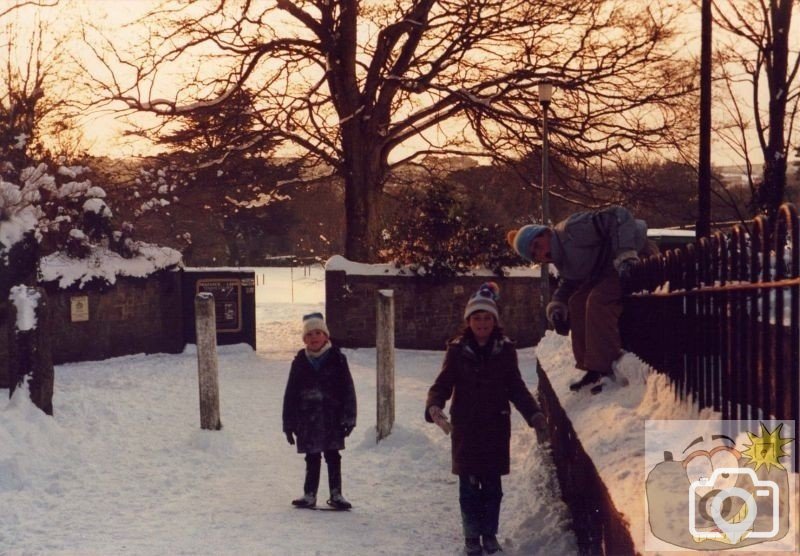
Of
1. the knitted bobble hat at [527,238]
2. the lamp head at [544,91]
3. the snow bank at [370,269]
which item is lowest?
the snow bank at [370,269]

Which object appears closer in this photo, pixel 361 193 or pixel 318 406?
pixel 318 406

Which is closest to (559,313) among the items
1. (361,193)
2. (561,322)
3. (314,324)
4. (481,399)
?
(561,322)

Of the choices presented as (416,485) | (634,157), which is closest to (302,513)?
(416,485)

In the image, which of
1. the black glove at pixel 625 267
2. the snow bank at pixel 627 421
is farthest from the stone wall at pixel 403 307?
the black glove at pixel 625 267

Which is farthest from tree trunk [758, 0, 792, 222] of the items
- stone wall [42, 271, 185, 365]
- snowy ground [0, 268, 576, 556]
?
stone wall [42, 271, 185, 365]

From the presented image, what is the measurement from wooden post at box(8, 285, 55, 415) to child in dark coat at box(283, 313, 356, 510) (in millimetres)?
3608

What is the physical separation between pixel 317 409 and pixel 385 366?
2659mm

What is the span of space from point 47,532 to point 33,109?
54.6 ft

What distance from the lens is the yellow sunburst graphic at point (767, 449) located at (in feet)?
9.39

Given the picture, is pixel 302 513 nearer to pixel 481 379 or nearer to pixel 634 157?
pixel 481 379

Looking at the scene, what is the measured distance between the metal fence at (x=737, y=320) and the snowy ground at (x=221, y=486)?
4.20ft

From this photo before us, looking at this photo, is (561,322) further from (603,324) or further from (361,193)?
(361,193)

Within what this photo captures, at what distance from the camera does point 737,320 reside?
367 centimetres

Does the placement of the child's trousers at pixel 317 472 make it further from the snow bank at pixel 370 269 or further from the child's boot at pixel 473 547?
the snow bank at pixel 370 269
